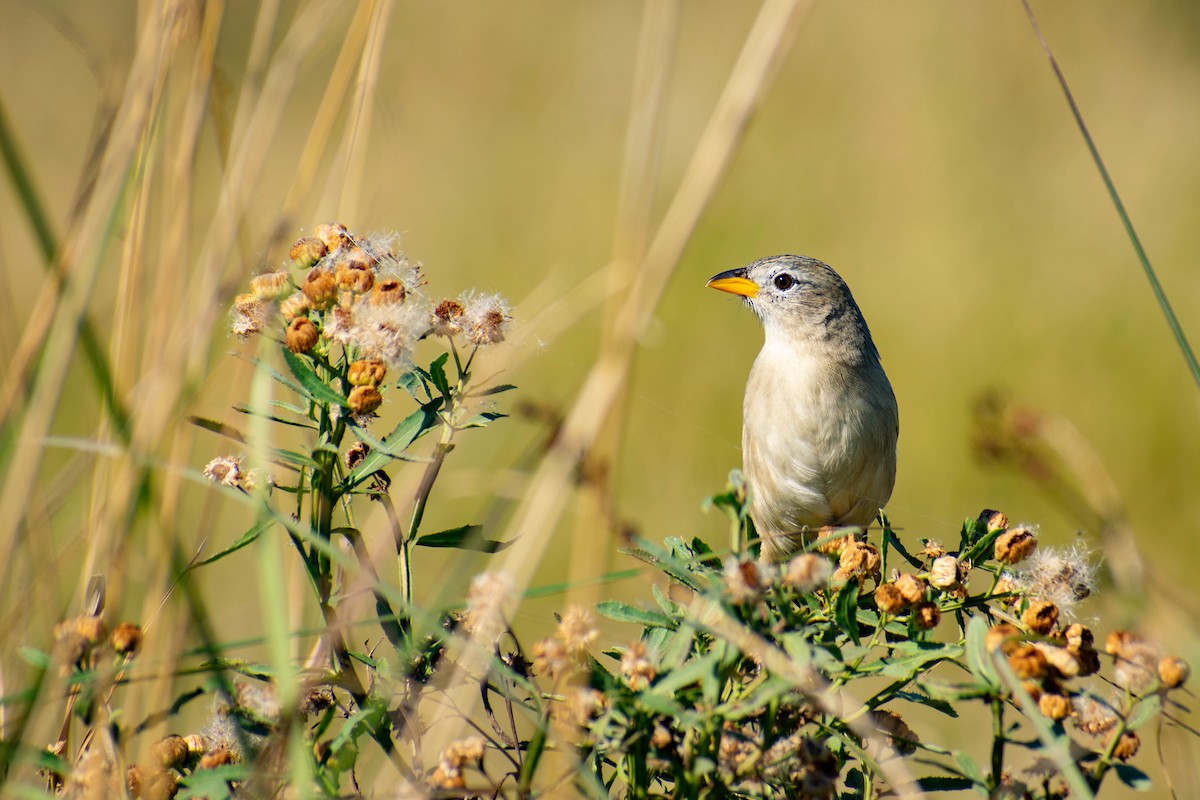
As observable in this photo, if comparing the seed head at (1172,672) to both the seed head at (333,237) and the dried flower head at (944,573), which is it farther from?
the seed head at (333,237)

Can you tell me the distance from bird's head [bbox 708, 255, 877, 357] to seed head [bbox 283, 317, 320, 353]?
2.27 m

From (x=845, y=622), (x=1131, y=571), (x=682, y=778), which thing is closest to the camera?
(x=682, y=778)

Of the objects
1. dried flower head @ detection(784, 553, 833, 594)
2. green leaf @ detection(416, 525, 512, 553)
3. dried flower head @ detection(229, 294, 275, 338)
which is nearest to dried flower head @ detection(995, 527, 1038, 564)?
dried flower head @ detection(784, 553, 833, 594)

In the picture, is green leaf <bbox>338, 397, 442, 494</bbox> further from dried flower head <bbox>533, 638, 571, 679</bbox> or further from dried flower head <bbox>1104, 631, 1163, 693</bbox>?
dried flower head <bbox>1104, 631, 1163, 693</bbox>

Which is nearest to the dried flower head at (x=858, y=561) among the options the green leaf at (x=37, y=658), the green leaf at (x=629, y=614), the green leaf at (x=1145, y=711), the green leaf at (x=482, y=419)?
the green leaf at (x=629, y=614)

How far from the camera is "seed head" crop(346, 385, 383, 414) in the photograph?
1237mm

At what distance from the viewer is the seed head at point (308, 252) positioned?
1369 mm

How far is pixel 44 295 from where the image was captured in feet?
5.00

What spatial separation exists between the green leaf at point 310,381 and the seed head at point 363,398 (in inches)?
0.6

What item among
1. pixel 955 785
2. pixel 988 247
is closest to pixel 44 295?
pixel 955 785

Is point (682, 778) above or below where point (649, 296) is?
below

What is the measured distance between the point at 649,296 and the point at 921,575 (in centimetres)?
45

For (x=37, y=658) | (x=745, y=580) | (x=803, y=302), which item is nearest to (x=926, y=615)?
(x=745, y=580)

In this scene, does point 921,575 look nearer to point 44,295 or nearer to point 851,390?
point 44,295
